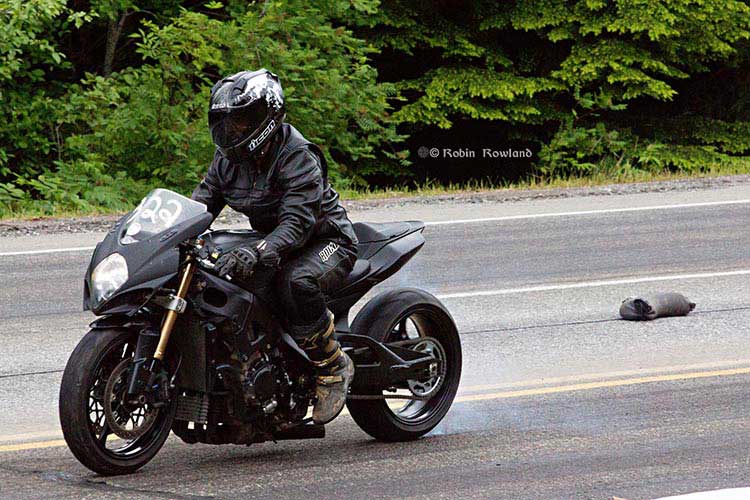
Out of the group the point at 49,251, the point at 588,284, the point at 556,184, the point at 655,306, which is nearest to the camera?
the point at 655,306

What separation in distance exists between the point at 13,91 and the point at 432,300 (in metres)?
14.1

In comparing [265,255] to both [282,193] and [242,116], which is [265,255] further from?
[242,116]

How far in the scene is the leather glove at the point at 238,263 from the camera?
5477 mm

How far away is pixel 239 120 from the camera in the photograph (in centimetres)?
568

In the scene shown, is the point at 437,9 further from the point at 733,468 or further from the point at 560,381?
the point at 733,468

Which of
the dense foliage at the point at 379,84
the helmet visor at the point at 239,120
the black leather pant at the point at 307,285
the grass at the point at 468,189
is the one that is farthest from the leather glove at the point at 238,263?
the dense foliage at the point at 379,84

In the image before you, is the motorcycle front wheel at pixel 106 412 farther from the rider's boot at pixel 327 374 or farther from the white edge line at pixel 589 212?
the white edge line at pixel 589 212

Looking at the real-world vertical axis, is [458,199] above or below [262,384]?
below

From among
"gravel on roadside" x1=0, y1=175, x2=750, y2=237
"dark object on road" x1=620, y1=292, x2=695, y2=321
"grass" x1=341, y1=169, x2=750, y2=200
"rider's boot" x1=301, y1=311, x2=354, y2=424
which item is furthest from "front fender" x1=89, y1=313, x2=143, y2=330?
"grass" x1=341, y1=169, x2=750, y2=200

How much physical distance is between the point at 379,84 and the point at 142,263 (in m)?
14.5

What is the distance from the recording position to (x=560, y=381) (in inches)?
311

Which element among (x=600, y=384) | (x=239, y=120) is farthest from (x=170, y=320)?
(x=600, y=384)

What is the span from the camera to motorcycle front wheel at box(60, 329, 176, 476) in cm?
531

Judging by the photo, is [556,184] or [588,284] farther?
[556,184]
